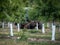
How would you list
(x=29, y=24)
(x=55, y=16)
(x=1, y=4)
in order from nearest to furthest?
(x=1, y=4) < (x=55, y=16) < (x=29, y=24)

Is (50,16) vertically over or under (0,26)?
over

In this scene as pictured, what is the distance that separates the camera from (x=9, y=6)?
12.7 m

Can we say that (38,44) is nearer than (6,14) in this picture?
No

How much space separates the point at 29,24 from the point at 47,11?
2908cm

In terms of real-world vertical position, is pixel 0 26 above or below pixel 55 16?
below

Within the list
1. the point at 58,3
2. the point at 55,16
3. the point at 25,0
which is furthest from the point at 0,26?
the point at 58,3

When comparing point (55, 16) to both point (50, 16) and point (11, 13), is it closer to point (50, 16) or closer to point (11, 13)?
point (50, 16)

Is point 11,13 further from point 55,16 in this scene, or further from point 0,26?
point 0,26

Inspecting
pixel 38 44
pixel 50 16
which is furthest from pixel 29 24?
pixel 50 16

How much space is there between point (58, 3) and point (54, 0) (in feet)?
0.66

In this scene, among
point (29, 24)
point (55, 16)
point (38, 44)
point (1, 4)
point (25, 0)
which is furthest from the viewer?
point (29, 24)

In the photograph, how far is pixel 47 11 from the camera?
37.6ft

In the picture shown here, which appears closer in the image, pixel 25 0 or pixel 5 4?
pixel 5 4

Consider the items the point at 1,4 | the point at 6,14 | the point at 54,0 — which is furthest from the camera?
the point at 6,14
